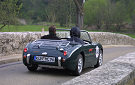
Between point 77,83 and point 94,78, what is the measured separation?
0.72 meters

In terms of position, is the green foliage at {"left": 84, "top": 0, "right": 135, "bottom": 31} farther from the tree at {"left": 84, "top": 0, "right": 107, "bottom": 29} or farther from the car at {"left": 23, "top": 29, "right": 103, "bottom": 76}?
the car at {"left": 23, "top": 29, "right": 103, "bottom": 76}

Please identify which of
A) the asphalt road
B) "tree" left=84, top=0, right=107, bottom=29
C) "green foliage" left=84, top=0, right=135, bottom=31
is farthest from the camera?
"tree" left=84, top=0, right=107, bottom=29

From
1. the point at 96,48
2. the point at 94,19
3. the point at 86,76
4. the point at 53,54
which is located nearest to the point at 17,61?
the point at 96,48

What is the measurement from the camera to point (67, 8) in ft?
86.6

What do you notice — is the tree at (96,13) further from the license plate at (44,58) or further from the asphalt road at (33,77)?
the license plate at (44,58)

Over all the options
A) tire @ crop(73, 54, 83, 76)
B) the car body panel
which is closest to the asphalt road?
tire @ crop(73, 54, 83, 76)

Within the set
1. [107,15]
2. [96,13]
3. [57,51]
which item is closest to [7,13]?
[57,51]

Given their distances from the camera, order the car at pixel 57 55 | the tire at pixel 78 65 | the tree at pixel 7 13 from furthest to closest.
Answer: the tree at pixel 7 13, the tire at pixel 78 65, the car at pixel 57 55

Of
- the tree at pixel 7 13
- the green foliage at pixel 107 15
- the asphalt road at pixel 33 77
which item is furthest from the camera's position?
the green foliage at pixel 107 15

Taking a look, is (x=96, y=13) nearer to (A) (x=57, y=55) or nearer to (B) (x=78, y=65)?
(B) (x=78, y=65)

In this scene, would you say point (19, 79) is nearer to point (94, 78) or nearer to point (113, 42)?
point (94, 78)

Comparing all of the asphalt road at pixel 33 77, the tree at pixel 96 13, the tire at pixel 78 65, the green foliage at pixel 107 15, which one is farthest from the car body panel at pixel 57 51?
the tree at pixel 96 13

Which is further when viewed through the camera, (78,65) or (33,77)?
(78,65)

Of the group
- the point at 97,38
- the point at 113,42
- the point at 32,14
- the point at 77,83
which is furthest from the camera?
the point at 32,14
